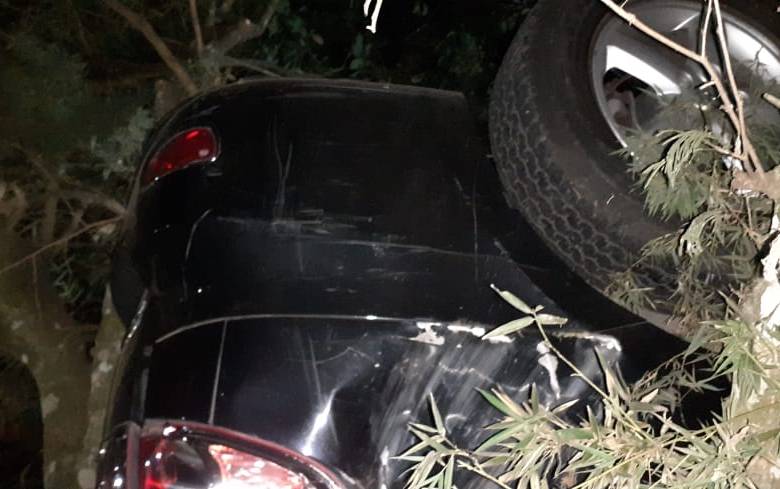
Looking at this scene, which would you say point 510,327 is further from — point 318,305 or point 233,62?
point 233,62

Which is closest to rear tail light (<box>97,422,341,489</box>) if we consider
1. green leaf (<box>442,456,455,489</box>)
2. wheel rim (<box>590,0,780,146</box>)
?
green leaf (<box>442,456,455,489</box>)

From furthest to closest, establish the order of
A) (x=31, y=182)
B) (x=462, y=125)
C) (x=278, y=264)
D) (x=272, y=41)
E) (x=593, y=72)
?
(x=272, y=41)
(x=31, y=182)
(x=462, y=125)
(x=593, y=72)
(x=278, y=264)

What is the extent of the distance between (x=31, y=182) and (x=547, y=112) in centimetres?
333

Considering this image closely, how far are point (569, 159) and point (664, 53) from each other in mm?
591

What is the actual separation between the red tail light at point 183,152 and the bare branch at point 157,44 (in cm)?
197

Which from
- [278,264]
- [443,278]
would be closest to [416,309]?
[443,278]

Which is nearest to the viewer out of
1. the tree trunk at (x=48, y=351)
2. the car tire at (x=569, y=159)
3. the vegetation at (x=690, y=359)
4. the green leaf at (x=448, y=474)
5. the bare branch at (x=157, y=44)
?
the vegetation at (x=690, y=359)

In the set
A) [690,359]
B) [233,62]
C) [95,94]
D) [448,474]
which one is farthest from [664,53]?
[95,94]

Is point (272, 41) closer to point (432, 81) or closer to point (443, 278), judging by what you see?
point (432, 81)

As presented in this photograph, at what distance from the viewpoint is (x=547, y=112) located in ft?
6.07

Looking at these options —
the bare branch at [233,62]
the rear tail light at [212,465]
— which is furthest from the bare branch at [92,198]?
the rear tail light at [212,465]

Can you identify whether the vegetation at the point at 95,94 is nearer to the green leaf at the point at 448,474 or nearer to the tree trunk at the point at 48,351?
the tree trunk at the point at 48,351

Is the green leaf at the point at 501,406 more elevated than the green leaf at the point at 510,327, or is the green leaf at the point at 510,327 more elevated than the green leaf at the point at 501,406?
the green leaf at the point at 510,327

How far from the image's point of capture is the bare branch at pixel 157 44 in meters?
4.06
